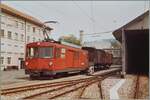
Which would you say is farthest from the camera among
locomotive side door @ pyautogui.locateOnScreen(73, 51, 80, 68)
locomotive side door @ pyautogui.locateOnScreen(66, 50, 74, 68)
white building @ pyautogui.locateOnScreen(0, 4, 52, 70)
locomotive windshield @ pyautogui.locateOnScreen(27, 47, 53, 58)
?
white building @ pyautogui.locateOnScreen(0, 4, 52, 70)

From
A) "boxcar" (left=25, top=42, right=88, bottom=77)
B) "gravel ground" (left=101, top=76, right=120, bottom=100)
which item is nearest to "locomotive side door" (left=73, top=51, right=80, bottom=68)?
"boxcar" (left=25, top=42, right=88, bottom=77)

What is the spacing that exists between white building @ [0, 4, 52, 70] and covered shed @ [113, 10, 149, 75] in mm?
17531

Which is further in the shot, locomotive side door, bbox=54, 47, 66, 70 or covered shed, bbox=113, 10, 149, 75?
covered shed, bbox=113, 10, 149, 75

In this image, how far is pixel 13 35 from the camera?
55.0 metres

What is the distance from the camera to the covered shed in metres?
28.1

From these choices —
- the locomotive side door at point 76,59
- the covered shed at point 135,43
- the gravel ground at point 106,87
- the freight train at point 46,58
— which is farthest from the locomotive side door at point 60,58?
the covered shed at point 135,43

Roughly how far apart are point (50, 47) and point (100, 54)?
1845 centimetres

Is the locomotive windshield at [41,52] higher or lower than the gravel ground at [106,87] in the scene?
higher

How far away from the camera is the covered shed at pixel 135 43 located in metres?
28.1

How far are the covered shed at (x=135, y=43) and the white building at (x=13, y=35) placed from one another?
17.5 m

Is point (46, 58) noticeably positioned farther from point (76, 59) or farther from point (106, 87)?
point (106, 87)

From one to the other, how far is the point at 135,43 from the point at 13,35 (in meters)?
22.0

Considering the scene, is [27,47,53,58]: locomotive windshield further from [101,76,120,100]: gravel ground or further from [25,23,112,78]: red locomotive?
[101,76,120,100]: gravel ground

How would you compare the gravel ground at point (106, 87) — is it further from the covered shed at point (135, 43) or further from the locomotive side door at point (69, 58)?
the covered shed at point (135, 43)
